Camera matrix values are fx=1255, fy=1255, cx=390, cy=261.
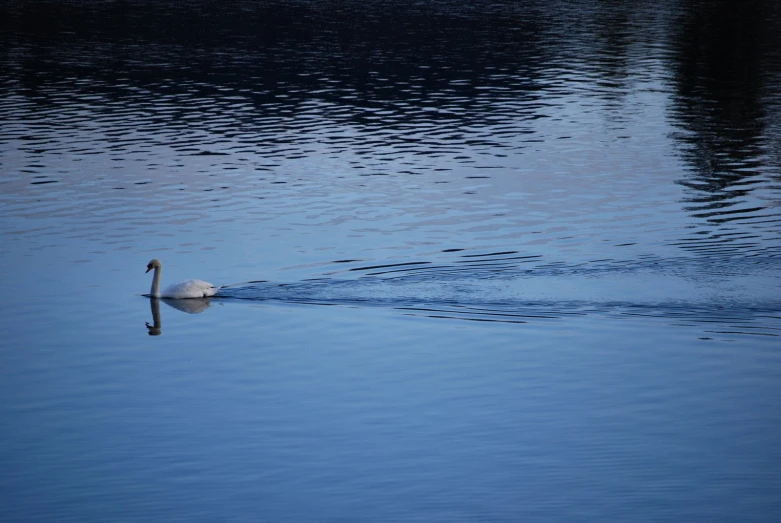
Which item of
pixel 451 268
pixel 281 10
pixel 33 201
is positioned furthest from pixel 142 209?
pixel 281 10

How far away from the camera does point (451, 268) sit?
2545cm

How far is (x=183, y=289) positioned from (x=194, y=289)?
0.29m

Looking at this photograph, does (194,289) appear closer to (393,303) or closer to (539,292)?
(393,303)

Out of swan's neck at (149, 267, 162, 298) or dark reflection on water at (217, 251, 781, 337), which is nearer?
dark reflection on water at (217, 251, 781, 337)

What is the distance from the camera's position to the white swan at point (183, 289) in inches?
938

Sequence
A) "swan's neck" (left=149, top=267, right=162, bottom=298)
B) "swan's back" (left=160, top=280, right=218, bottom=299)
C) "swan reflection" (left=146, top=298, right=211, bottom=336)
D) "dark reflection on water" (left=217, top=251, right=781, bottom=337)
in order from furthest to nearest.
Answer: "swan's neck" (left=149, top=267, right=162, bottom=298) < "swan reflection" (left=146, top=298, right=211, bottom=336) < "swan's back" (left=160, top=280, right=218, bottom=299) < "dark reflection on water" (left=217, top=251, right=781, bottom=337)

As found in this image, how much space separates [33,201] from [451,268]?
42.4ft

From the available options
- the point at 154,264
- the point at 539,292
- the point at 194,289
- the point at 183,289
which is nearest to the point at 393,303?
the point at 539,292

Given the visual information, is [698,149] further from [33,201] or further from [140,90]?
[140,90]

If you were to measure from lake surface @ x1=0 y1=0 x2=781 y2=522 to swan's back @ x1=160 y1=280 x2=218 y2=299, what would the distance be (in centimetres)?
32

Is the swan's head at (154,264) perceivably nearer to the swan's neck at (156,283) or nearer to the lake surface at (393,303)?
the swan's neck at (156,283)

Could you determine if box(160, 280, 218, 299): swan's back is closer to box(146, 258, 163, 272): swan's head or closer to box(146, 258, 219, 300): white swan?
box(146, 258, 219, 300): white swan

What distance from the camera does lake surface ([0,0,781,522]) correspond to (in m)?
16.7

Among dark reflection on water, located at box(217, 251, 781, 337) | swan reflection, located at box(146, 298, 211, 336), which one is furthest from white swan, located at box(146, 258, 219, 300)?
dark reflection on water, located at box(217, 251, 781, 337)
